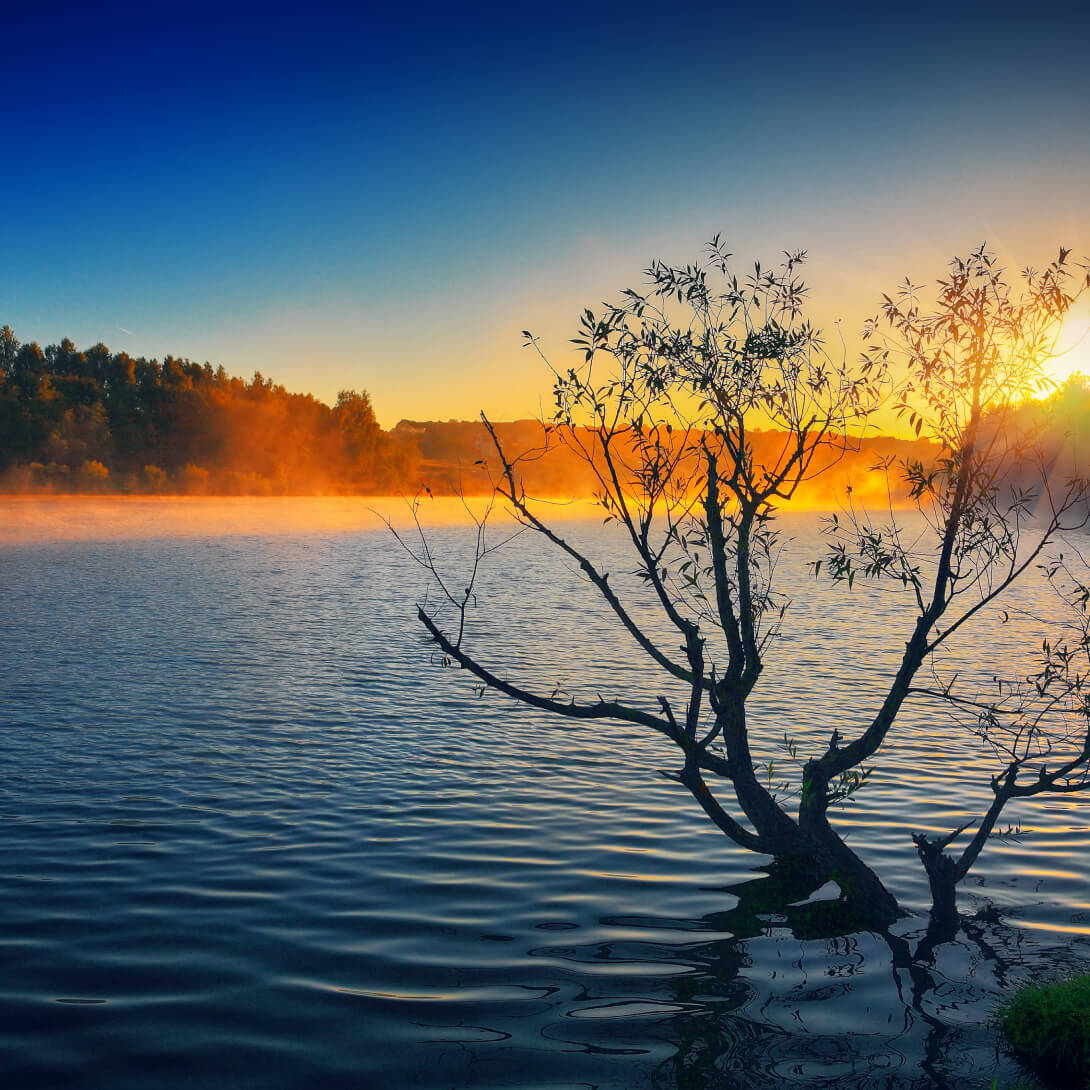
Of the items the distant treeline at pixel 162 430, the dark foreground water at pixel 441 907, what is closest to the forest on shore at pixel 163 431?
the distant treeline at pixel 162 430

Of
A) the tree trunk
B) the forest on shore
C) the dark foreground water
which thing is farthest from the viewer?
the forest on shore

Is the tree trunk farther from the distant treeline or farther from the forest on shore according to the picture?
the distant treeline

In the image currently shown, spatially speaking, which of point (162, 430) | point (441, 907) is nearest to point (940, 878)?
point (441, 907)

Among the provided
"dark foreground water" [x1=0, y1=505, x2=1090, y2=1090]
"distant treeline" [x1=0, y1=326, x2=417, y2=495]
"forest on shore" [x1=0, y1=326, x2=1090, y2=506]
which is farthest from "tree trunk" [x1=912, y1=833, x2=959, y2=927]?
"distant treeline" [x1=0, y1=326, x2=417, y2=495]

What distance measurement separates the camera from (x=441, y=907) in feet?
38.3

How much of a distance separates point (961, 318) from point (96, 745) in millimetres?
15584

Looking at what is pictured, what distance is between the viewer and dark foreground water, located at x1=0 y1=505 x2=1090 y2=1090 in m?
8.70

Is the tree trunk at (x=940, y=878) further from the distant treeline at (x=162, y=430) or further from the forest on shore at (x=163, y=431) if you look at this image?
the distant treeline at (x=162, y=430)

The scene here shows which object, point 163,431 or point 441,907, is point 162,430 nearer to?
point 163,431

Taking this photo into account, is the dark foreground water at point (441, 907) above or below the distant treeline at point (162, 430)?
below

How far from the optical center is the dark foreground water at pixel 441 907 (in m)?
8.70

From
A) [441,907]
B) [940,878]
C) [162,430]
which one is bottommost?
[441,907]

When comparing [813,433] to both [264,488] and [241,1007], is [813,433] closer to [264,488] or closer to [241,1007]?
[241,1007]

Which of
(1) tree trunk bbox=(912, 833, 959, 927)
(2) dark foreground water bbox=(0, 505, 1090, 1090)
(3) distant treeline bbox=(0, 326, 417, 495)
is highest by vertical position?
(3) distant treeline bbox=(0, 326, 417, 495)
